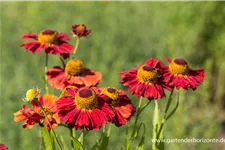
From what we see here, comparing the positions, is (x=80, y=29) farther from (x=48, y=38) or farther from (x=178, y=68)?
(x=178, y=68)

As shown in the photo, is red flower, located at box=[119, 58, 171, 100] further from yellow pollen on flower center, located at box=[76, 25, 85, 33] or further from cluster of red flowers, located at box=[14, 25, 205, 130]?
yellow pollen on flower center, located at box=[76, 25, 85, 33]

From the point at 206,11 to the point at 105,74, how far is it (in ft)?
5.44

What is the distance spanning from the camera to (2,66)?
9.44 ft

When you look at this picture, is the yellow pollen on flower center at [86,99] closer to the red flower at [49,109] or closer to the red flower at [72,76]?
the red flower at [49,109]

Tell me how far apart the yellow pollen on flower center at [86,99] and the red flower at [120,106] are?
0.07 metres

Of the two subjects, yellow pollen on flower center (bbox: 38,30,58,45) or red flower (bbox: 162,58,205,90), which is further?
yellow pollen on flower center (bbox: 38,30,58,45)

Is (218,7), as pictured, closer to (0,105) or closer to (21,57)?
(21,57)

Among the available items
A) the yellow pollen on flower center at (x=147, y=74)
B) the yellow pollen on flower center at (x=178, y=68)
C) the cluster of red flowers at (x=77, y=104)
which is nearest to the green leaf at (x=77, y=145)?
the cluster of red flowers at (x=77, y=104)

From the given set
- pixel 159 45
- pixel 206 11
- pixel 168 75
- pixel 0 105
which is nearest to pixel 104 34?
pixel 159 45

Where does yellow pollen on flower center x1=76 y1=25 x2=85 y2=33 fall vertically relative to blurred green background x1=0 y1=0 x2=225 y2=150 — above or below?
below

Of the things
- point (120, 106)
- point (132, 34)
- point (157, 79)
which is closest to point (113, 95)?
point (120, 106)

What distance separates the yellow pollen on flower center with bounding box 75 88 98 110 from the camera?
1.06 m

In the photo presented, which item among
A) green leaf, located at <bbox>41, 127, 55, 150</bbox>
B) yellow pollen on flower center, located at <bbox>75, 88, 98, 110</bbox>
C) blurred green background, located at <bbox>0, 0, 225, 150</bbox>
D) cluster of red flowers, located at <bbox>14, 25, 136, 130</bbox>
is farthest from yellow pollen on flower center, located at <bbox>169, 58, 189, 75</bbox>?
blurred green background, located at <bbox>0, 0, 225, 150</bbox>

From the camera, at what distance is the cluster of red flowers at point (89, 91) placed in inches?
40.9
